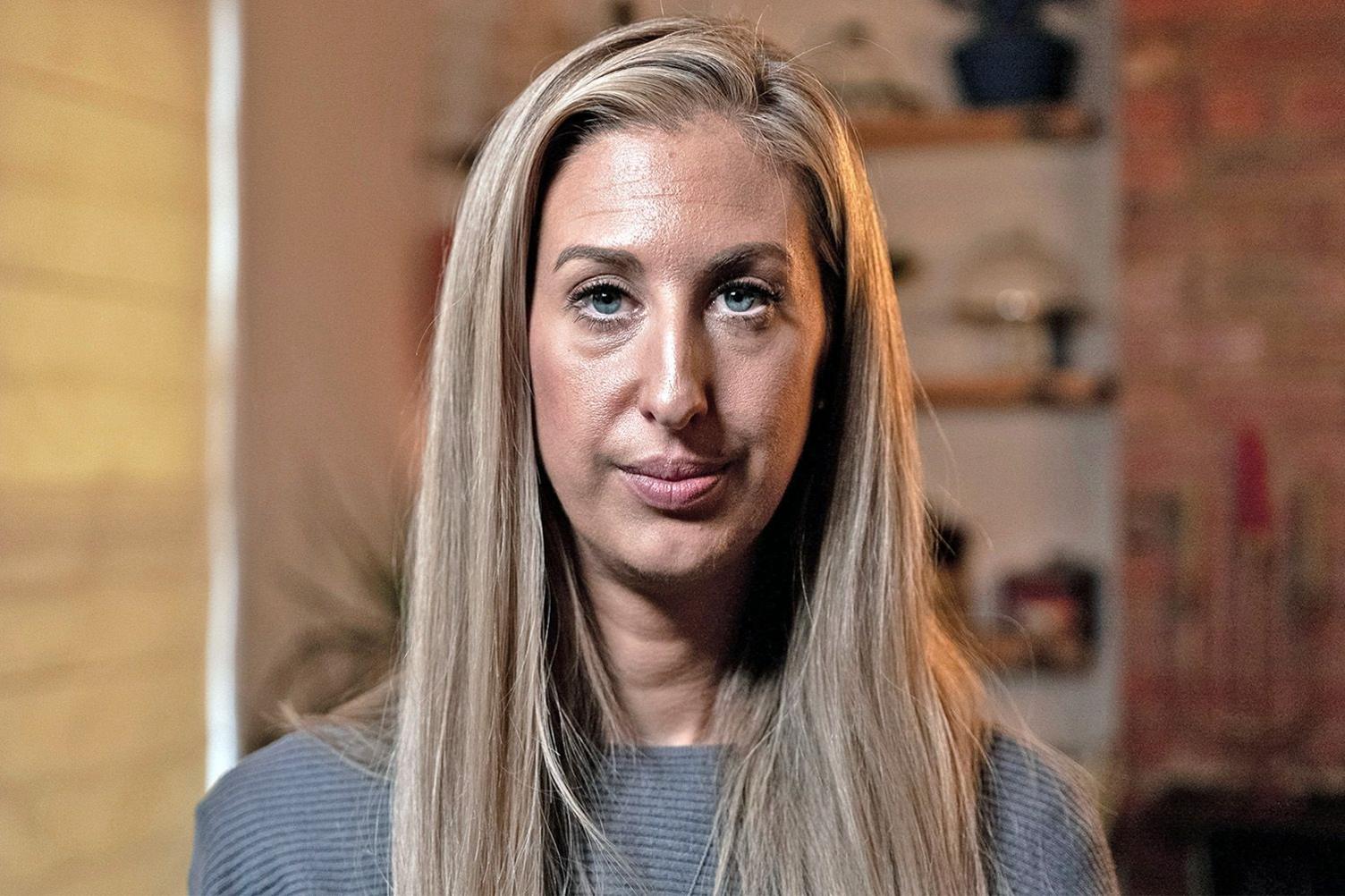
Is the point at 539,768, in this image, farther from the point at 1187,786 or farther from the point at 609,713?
the point at 1187,786

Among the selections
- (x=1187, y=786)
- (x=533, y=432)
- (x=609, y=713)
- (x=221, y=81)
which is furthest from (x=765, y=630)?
(x=1187, y=786)

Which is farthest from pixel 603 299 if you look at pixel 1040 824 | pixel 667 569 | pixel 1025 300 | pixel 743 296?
pixel 1025 300

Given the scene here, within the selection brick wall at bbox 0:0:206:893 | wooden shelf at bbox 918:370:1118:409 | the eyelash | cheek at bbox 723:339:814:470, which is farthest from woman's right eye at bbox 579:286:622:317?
wooden shelf at bbox 918:370:1118:409

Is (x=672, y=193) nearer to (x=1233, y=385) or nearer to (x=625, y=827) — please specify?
(x=625, y=827)

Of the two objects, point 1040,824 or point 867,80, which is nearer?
point 1040,824

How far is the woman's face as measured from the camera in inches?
40.4

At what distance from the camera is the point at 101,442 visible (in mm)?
2164

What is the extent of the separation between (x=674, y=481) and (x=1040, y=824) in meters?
0.43

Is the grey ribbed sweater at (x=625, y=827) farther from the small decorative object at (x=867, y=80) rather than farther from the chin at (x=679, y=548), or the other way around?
the small decorative object at (x=867, y=80)

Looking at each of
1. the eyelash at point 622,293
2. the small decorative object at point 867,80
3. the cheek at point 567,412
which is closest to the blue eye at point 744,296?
the eyelash at point 622,293

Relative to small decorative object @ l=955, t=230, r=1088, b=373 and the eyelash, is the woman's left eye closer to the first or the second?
the eyelash

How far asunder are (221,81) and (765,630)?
1.83 metres

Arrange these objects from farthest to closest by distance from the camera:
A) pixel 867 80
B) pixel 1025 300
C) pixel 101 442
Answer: pixel 867 80, pixel 1025 300, pixel 101 442

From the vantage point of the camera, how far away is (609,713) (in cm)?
116
